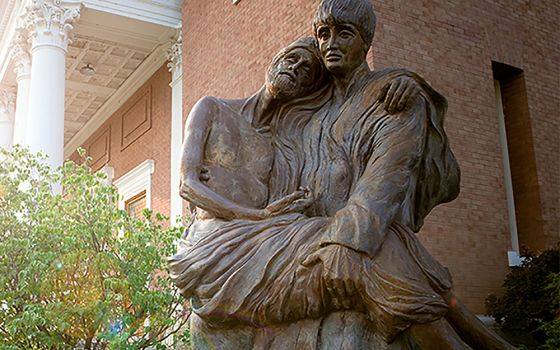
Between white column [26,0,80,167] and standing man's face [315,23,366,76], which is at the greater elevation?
white column [26,0,80,167]

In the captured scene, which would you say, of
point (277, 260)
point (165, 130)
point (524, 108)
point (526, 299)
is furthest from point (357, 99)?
point (165, 130)

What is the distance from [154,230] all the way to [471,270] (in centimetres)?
458

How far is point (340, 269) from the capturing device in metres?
2.36

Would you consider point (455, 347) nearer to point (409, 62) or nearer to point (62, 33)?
point (409, 62)

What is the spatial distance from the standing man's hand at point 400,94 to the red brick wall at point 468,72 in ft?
22.6

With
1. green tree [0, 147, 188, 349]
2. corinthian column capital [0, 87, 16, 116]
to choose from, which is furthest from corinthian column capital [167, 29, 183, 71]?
green tree [0, 147, 188, 349]

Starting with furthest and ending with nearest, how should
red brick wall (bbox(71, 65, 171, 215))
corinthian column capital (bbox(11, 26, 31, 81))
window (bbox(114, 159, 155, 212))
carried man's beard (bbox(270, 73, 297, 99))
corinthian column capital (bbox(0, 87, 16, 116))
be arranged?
corinthian column capital (bbox(0, 87, 16, 116)) < window (bbox(114, 159, 155, 212)) < red brick wall (bbox(71, 65, 171, 215)) < corinthian column capital (bbox(11, 26, 31, 81)) < carried man's beard (bbox(270, 73, 297, 99))

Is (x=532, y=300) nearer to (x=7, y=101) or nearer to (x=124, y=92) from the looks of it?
(x=124, y=92)

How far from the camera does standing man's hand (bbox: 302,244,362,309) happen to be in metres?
2.35

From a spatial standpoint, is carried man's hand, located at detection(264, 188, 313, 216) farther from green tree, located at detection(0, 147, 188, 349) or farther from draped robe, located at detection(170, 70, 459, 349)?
green tree, located at detection(0, 147, 188, 349)

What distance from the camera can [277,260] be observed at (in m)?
2.47

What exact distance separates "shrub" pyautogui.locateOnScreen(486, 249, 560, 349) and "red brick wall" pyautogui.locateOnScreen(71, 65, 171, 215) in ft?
31.8

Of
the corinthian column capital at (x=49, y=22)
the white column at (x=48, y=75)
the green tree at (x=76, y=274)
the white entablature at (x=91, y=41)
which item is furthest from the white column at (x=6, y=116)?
the green tree at (x=76, y=274)

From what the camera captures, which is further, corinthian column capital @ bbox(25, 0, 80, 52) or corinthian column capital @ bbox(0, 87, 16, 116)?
corinthian column capital @ bbox(0, 87, 16, 116)
